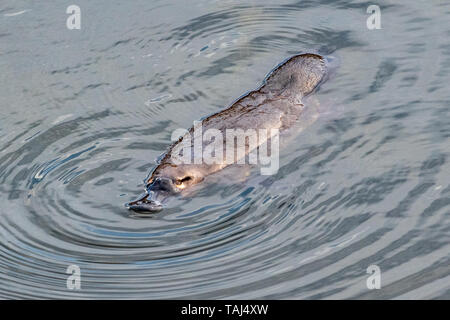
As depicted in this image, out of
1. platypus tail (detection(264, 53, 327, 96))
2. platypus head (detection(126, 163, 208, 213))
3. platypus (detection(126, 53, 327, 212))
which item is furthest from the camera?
platypus tail (detection(264, 53, 327, 96))

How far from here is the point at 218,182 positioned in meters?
7.58

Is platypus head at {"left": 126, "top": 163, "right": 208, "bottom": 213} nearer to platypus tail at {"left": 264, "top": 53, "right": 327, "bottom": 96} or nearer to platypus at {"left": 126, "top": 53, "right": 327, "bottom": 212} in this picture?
platypus at {"left": 126, "top": 53, "right": 327, "bottom": 212}

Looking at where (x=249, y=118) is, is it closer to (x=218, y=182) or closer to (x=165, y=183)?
(x=218, y=182)

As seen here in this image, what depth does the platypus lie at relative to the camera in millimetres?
7445

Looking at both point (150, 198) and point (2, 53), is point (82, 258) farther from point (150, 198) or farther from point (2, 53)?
point (2, 53)

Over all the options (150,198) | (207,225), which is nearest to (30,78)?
(150,198)

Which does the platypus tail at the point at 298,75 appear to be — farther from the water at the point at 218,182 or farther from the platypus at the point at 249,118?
the water at the point at 218,182

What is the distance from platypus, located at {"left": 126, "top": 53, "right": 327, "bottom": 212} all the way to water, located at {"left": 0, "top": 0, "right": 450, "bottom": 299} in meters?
0.17

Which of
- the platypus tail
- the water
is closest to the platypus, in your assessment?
the platypus tail

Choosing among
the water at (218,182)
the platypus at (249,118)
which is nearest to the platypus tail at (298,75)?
the platypus at (249,118)

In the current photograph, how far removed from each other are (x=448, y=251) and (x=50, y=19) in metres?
6.38

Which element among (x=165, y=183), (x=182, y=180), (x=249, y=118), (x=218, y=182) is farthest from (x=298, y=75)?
(x=165, y=183)

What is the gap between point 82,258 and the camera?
21.7ft

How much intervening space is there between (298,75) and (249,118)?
1206 millimetres
